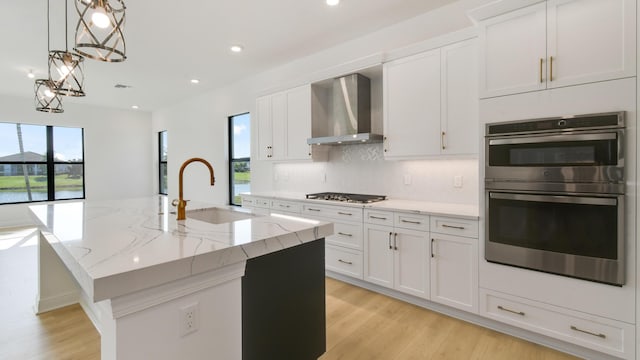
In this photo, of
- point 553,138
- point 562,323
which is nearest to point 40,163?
point 553,138

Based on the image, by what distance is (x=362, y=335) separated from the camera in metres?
2.35

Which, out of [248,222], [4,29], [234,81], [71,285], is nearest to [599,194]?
[248,222]

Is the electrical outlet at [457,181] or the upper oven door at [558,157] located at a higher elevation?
the upper oven door at [558,157]

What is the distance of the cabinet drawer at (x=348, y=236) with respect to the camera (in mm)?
3141

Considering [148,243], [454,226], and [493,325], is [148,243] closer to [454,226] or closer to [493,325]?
[454,226]

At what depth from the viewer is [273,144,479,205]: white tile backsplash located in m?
3.00

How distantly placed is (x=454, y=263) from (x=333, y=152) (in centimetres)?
210

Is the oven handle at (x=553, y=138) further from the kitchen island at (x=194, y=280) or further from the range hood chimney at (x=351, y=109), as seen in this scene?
Answer: the kitchen island at (x=194, y=280)

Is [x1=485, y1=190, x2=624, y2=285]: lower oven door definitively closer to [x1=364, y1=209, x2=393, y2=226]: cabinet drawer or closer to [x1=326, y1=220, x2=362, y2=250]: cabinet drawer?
[x1=364, y1=209, x2=393, y2=226]: cabinet drawer

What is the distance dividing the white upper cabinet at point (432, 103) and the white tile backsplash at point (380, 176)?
10.9 inches

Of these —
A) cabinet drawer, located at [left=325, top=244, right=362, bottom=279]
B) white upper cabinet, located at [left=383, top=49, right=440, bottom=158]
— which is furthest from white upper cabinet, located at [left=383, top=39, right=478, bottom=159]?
A: cabinet drawer, located at [left=325, top=244, right=362, bottom=279]

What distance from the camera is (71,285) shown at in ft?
9.39

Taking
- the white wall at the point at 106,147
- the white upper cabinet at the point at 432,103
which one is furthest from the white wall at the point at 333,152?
the white wall at the point at 106,147

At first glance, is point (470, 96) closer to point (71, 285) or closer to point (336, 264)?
point (336, 264)
